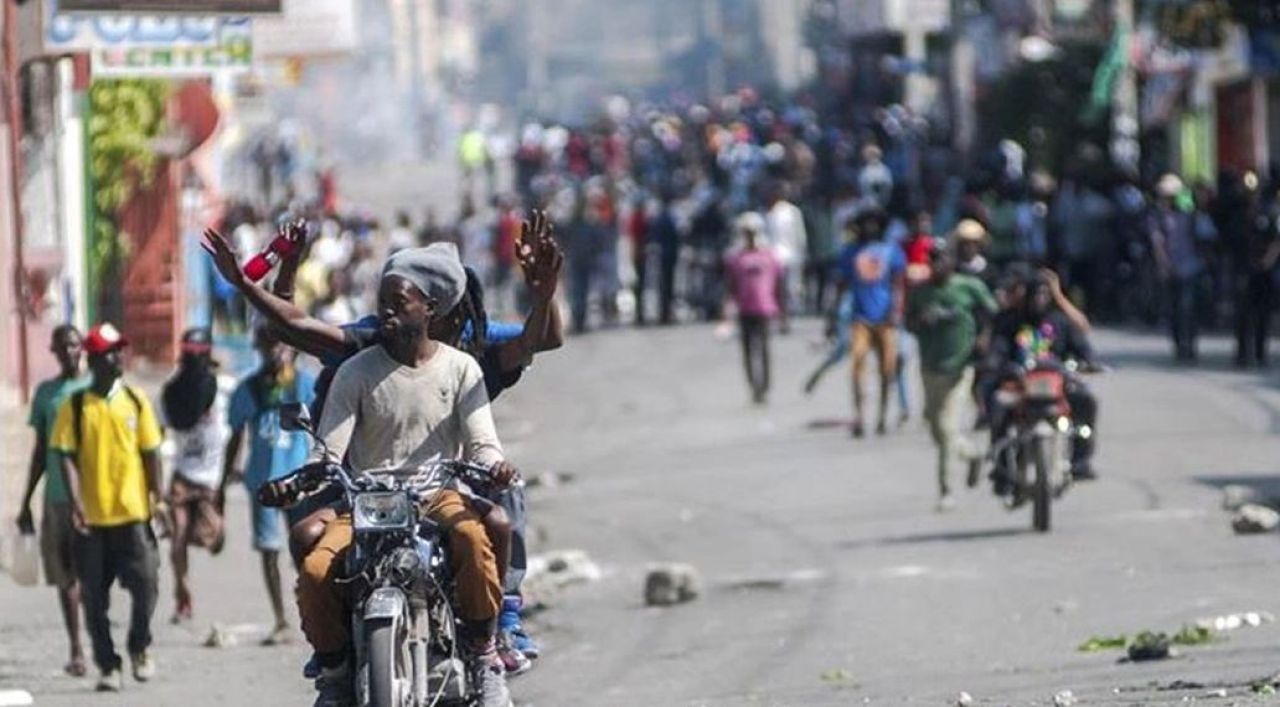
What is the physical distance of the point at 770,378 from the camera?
31.4 meters

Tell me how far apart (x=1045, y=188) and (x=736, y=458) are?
12.6 metres

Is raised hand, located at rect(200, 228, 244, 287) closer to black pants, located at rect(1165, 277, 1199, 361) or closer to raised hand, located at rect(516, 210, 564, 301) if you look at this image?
raised hand, located at rect(516, 210, 564, 301)

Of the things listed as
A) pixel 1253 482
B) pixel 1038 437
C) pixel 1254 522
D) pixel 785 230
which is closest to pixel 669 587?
pixel 1038 437

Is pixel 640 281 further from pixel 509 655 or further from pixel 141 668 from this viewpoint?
pixel 509 655

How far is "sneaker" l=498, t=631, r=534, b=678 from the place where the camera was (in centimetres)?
1078

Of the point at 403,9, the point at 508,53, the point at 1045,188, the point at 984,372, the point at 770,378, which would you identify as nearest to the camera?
the point at 984,372

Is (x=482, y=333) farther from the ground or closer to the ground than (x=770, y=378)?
farther from the ground

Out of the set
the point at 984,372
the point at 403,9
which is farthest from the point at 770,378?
the point at 403,9

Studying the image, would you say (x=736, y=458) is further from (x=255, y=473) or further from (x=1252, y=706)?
(x=1252, y=706)

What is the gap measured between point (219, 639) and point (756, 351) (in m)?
13.6

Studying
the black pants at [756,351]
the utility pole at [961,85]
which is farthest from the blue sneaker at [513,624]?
the utility pole at [961,85]

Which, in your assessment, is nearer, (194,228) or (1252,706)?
(1252,706)

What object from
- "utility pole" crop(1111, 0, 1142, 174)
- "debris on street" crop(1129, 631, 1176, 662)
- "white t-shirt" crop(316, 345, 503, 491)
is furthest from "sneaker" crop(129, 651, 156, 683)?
"utility pole" crop(1111, 0, 1142, 174)

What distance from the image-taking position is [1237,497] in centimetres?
2078
